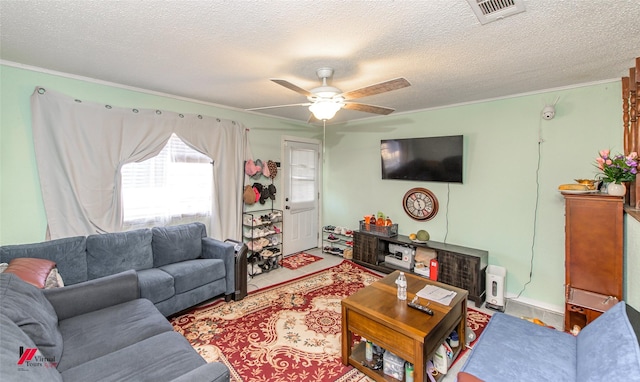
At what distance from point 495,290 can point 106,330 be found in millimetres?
3658

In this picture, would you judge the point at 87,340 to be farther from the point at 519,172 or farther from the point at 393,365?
the point at 519,172

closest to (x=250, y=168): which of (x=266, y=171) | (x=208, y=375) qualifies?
(x=266, y=171)

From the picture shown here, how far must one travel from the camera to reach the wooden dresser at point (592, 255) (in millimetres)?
2234

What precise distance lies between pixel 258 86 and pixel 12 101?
2.20m

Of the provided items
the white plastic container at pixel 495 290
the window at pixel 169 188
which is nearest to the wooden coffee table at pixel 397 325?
the white plastic container at pixel 495 290

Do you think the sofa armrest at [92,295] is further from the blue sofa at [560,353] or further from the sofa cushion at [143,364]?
the blue sofa at [560,353]

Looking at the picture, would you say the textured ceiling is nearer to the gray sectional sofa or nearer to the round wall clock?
the round wall clock

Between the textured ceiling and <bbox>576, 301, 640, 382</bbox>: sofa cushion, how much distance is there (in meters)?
1.72

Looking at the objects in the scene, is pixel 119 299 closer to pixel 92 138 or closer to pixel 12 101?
pixel 92 138

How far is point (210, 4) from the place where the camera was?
60.1 inches

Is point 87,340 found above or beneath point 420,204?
beneath

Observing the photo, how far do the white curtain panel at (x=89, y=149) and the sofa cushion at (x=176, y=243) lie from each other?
0.48 metres

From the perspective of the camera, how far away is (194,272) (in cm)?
287

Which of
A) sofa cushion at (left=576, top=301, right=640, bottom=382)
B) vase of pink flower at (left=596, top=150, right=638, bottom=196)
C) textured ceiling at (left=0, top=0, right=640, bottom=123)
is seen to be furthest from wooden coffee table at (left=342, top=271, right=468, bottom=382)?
textured ceiling at (left=0, top=0, right=640, bottom=123)
